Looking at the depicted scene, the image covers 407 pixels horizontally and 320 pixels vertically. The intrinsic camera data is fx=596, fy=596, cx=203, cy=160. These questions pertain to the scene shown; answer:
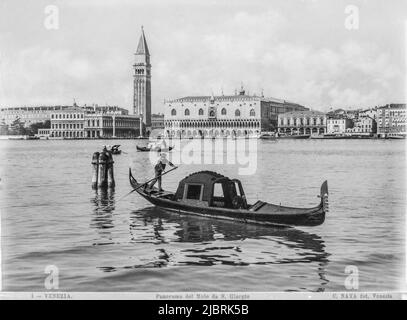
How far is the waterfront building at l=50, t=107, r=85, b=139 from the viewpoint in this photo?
160ft

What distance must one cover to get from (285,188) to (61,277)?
8.21 meters

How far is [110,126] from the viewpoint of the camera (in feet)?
173

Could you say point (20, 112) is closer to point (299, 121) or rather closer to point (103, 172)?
point (103, 172)

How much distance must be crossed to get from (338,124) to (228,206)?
42273 mm

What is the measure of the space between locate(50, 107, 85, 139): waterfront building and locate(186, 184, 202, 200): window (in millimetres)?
39650

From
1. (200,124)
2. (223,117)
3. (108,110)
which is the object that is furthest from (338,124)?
(200,124)

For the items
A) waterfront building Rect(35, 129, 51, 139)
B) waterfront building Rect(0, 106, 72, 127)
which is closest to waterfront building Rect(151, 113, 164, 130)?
waterfront building Rect(0, 106, 72, 127)

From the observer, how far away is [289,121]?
4391cm

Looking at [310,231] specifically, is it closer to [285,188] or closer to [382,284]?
[382,284]

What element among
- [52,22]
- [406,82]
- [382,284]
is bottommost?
[382,284]

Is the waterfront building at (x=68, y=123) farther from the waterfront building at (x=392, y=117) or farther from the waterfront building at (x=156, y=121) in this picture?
the waterfront building at (x=392, y=117)

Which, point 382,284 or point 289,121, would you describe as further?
point 289,121
